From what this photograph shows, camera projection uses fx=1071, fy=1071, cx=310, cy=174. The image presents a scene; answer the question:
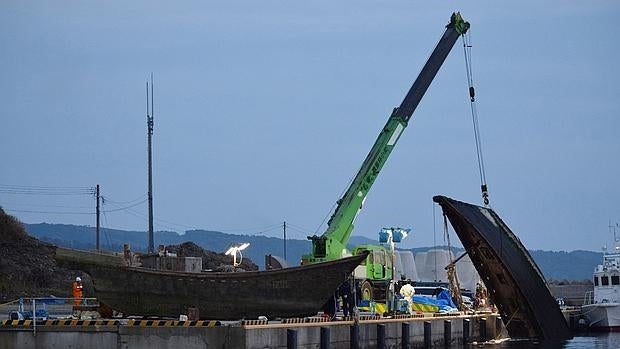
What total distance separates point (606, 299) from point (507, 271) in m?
22.8

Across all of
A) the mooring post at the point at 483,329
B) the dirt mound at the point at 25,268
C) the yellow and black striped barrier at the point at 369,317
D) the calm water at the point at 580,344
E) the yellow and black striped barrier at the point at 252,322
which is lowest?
the calm water at the point at 580,344

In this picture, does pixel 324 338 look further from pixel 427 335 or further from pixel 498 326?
pixel 498 326

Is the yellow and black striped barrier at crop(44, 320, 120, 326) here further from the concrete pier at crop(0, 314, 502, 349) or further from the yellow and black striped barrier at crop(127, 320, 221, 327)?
the yellow and black striped barrier at crop(127, 320, 221, 327)

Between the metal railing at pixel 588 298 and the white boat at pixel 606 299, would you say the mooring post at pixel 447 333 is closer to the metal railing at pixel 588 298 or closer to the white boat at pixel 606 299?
the white boat at pixel 606 299

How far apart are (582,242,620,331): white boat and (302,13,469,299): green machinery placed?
20.2m

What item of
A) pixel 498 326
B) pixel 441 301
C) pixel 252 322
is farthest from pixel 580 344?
pixel 252 322

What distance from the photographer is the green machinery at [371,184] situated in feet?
149

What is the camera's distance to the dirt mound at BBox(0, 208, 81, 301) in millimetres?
63791

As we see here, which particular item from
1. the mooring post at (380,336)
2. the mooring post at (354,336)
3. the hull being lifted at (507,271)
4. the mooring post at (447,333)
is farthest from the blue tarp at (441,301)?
the mooring post at (354,336)

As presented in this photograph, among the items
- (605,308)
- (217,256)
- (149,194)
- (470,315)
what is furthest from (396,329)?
(217,256)

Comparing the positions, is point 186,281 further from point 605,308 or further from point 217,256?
point 217,256

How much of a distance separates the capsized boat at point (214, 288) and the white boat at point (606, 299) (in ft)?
108

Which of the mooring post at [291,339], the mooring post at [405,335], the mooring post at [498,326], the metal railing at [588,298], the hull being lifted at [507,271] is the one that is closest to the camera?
the mooring post at [291,339]

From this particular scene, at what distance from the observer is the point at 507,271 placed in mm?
44594
